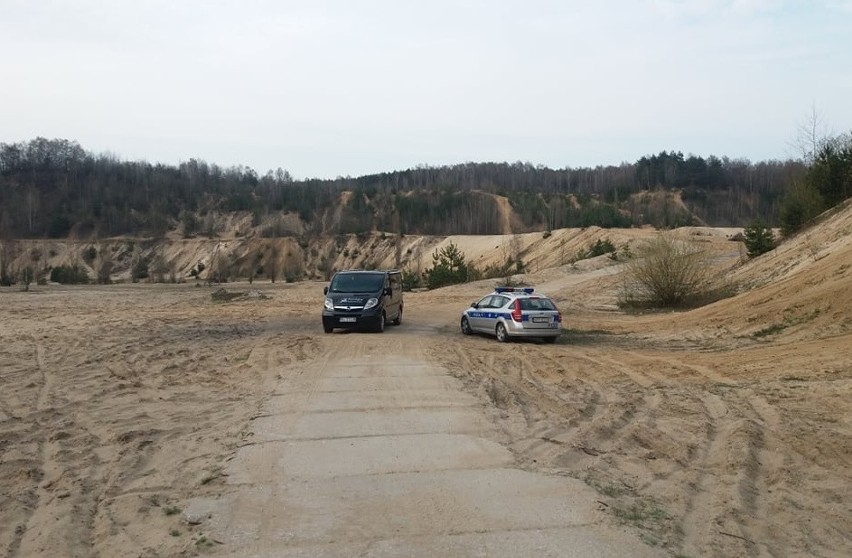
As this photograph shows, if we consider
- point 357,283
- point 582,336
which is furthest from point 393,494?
point 357,283

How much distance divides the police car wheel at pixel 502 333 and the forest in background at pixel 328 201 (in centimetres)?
7307

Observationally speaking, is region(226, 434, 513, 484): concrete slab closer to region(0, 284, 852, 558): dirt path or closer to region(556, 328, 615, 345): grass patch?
region(0, 284, 852, 558): dirt path

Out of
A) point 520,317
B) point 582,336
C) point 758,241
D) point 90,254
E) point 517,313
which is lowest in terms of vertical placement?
point 582,336

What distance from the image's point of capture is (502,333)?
20422 millimetres

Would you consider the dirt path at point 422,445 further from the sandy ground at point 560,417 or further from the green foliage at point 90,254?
the green foliage at point 90,254

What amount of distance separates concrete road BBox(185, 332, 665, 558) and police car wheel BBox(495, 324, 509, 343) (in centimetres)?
914

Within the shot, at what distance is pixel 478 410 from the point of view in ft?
35.1

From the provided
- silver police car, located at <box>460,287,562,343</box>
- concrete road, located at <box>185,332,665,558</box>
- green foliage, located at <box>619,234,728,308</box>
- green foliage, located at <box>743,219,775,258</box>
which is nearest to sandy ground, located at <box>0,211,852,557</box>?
concrete road, located at <box>185,332,665,558</box>

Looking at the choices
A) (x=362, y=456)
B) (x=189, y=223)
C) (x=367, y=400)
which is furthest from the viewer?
(x=189, y=223)

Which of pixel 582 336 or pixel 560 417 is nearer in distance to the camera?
pixel 560 417

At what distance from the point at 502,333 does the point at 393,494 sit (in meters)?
14.0

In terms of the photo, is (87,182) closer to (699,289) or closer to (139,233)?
(139,233)

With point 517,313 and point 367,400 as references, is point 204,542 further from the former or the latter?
point 517,313

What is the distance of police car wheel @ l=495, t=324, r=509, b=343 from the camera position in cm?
2027
